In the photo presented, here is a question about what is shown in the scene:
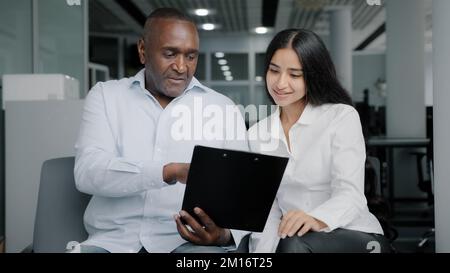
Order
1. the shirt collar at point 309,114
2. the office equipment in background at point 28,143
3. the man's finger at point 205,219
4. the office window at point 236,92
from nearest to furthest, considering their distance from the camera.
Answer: the man's finger at point 205,219 < the shirt collar at point 309,114 < the office window at point 236,92 < the office equipment in background at point 28,143

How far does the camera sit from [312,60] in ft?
4.08

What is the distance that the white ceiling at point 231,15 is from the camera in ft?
4.75

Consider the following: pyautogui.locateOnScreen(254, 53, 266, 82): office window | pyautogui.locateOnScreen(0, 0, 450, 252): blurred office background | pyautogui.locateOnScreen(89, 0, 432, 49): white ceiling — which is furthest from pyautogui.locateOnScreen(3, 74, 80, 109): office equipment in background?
pyautogui.locateOnScreen(254, 53, 266, 82): office window

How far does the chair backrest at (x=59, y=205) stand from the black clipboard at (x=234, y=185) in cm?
41

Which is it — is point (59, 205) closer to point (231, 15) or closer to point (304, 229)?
point (304, 229)

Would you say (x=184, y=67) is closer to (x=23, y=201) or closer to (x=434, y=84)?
(x=434, y=84)

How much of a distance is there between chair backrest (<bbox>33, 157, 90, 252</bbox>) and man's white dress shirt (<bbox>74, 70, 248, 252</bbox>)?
0.32 ft

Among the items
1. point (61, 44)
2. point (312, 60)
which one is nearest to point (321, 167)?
point (312, 60)

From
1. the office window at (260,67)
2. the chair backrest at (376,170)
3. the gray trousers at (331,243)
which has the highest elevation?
the office window at (260,67)

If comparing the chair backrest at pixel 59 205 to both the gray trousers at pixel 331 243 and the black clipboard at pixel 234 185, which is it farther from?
the gray trousers at pixel 331 243

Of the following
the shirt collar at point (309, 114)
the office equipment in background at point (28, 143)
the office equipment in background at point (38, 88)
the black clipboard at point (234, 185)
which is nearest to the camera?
the black clipboard at point (234, 185)

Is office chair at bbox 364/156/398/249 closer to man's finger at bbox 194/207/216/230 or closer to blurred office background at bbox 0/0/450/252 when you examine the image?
blurred office background at bbox 0/0/450/252

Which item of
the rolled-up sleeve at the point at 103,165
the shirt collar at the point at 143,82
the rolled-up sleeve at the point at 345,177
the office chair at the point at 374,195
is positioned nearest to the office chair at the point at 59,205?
the rolled-up sleeve at the point at 103,165

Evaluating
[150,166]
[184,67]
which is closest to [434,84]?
[184,67]
